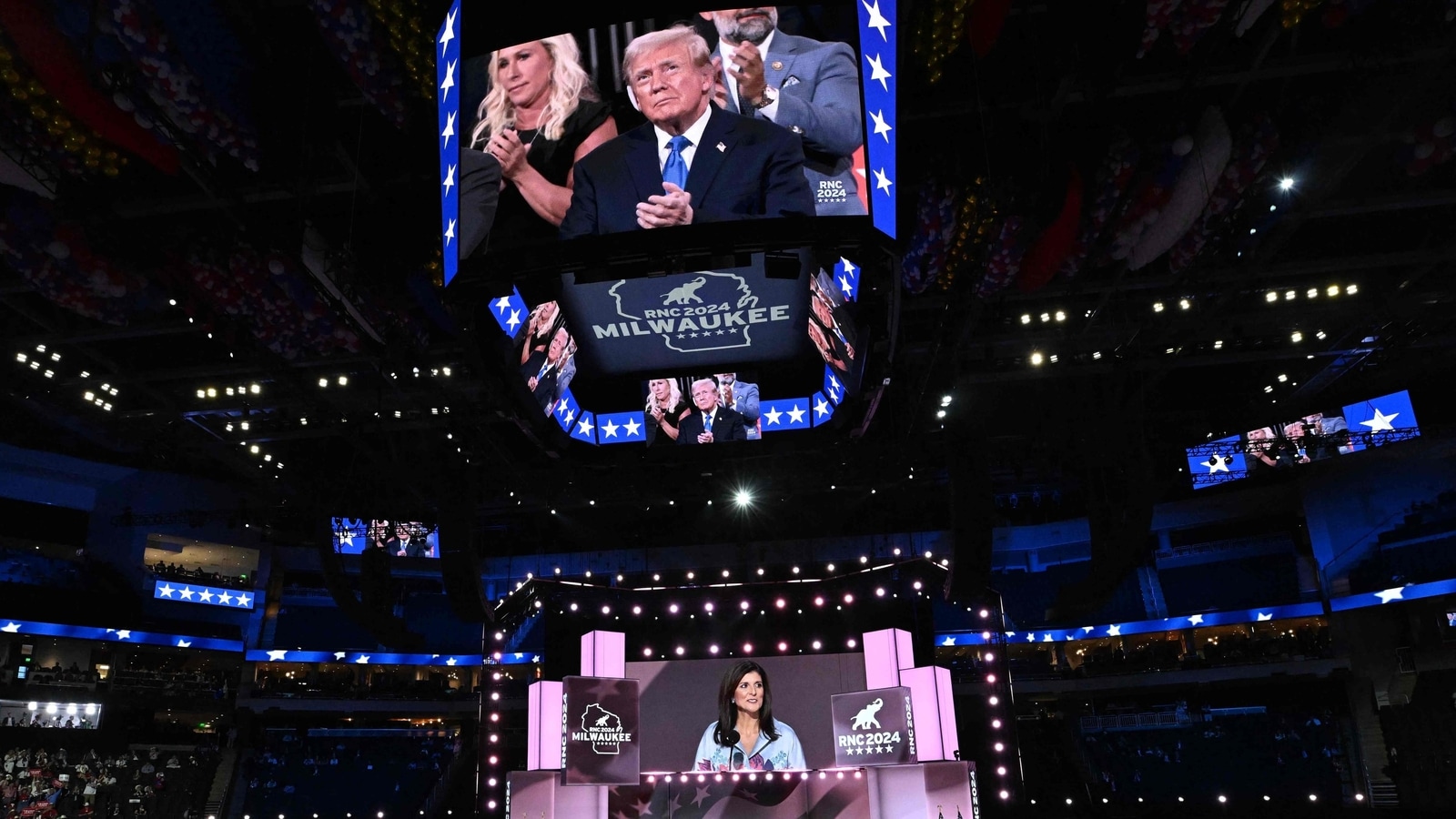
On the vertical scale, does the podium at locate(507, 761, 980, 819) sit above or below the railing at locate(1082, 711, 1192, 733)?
below

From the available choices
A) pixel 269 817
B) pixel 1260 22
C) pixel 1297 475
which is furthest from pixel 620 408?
pixel 1297 475

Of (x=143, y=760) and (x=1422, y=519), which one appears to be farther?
(x=143, y=760)

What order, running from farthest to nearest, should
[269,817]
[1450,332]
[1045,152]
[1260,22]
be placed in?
[269,817] < [1450,332] < [1045,152] < [1260,22]

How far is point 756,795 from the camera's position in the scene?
49.8 feet

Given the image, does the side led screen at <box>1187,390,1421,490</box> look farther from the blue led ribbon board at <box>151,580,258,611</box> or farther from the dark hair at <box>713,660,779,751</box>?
the blue led ribbon board at <box>151,580,258,611</box>

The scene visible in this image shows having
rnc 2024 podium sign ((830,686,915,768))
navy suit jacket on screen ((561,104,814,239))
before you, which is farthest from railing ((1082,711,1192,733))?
navy suit jacket on screen ((561,104,814,239))

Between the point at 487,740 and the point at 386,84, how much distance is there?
10.4 m

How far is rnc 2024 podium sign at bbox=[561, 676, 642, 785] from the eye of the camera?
13.4 m

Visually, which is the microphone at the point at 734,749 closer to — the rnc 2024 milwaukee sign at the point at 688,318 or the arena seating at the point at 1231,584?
the rnc 2024 milwaukee sign at the point at 688,318

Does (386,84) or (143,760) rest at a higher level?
(386,84)

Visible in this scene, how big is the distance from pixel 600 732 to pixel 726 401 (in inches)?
290

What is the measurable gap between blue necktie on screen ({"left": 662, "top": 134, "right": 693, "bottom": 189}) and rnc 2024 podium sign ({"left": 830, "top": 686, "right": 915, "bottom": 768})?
1057cm

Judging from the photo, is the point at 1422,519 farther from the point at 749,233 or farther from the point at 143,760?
the point at 143,760

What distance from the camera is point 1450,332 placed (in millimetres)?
15922
